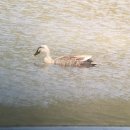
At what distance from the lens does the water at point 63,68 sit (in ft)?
5.87

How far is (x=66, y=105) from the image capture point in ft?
6.14

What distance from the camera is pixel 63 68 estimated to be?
1.86 metres

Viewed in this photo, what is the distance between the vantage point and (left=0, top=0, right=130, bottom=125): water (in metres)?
1.79

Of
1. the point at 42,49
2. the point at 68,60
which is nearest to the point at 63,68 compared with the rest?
the point at 68,60

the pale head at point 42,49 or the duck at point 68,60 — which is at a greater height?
the pale head at point 42,49

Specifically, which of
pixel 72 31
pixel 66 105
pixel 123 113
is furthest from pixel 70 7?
pixel 123 113

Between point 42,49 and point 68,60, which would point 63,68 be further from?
point 42,49

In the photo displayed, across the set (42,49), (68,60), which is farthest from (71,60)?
(42,49)

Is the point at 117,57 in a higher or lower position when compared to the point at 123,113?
higher

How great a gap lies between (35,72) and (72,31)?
283 millimetres

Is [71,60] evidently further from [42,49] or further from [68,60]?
[42,49]

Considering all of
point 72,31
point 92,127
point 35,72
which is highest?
point 72,31

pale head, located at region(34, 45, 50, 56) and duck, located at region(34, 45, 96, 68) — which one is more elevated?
pale head, located at region(34, 45, 50, 56)

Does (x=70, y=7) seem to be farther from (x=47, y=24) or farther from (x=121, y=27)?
(x=121, y=27)
